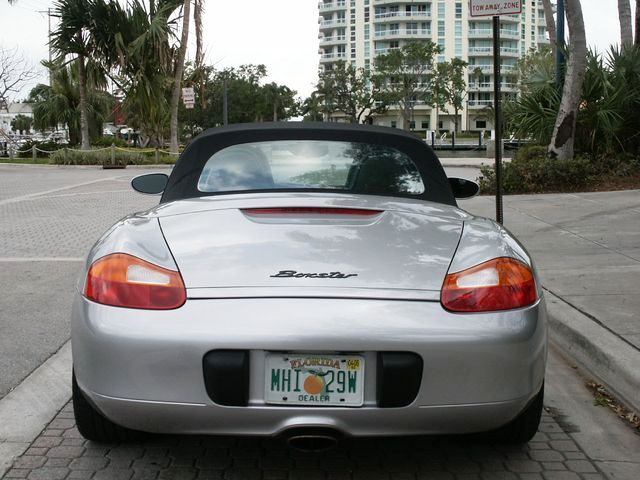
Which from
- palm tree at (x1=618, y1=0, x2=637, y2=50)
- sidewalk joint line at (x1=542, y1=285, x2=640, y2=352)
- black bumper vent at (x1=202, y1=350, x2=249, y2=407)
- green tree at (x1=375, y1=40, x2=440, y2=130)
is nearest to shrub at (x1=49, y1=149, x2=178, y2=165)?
palm tree at (x1=618, y1=0, x2=637, y2=50)

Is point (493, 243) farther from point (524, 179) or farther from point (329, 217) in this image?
point (524, 179)

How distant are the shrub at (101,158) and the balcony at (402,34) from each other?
91906 mm

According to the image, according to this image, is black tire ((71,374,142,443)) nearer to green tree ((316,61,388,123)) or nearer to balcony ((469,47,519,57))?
green tree ((316,61,388,123))

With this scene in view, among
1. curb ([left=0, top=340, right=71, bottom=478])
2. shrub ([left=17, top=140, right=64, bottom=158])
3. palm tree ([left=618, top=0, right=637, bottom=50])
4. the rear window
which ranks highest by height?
palm tree ([left=618, top=0, right=637, bottom=50])

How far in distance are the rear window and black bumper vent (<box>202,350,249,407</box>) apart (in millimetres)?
1283

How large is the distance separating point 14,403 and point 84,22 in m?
29.8

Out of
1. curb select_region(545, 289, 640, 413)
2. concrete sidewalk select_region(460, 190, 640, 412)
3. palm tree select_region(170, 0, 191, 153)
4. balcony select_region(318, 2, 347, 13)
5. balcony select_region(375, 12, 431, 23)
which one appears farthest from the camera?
balcony select_region(318, 2, 347, 13)

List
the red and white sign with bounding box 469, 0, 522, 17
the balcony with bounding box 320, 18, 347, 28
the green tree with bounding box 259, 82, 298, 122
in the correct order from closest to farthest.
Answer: the red and white sign with bounding box 469, 0, 522, 17
the green tree with bounding box 259, 82, 298, 122
the balcony with bounding box 320, 18, 347, 28

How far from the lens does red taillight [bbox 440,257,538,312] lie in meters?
2.75

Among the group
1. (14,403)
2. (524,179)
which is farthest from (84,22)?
(14,403)

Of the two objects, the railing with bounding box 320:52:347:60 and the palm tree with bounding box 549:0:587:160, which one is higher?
the railing with bounding box 320:52:347:60

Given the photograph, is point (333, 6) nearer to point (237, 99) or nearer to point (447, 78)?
point (447, 78)

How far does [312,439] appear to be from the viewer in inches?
107

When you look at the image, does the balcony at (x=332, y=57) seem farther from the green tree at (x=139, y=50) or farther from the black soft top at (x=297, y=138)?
the black soft top at (x=297, y=138)
